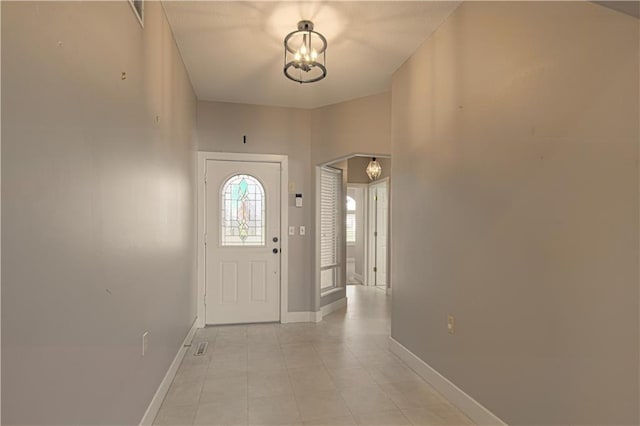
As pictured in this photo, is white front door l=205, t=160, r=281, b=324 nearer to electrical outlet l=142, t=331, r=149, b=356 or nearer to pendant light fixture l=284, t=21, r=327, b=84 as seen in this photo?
pendant light fixture l=284, t=21, r=327, b=84

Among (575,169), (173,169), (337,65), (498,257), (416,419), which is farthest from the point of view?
(337,65)

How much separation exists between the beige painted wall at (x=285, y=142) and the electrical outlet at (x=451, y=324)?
2230mm

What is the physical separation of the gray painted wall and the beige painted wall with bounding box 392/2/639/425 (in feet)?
→ 6.76

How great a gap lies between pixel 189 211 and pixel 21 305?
9.12 feet

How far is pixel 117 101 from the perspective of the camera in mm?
1613

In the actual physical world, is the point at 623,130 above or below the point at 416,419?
above

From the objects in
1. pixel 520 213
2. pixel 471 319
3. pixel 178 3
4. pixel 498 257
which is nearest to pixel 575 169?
pixel 520 213

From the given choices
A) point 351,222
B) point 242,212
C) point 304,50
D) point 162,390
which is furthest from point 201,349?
point 351,222

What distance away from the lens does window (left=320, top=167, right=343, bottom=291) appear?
16.0 feet

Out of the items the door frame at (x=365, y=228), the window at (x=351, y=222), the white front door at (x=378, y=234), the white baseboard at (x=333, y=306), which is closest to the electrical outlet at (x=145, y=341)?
the white baseboard at (x=333, y=306)

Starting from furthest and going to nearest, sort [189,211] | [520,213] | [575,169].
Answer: [189,211] → [520,213] → [575,169]

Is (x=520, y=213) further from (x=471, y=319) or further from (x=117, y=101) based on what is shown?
(x=117, y=101)

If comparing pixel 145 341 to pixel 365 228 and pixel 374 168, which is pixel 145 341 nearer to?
pixel 374 168

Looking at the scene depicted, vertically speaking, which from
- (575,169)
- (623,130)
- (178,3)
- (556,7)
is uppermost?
(178,3)
